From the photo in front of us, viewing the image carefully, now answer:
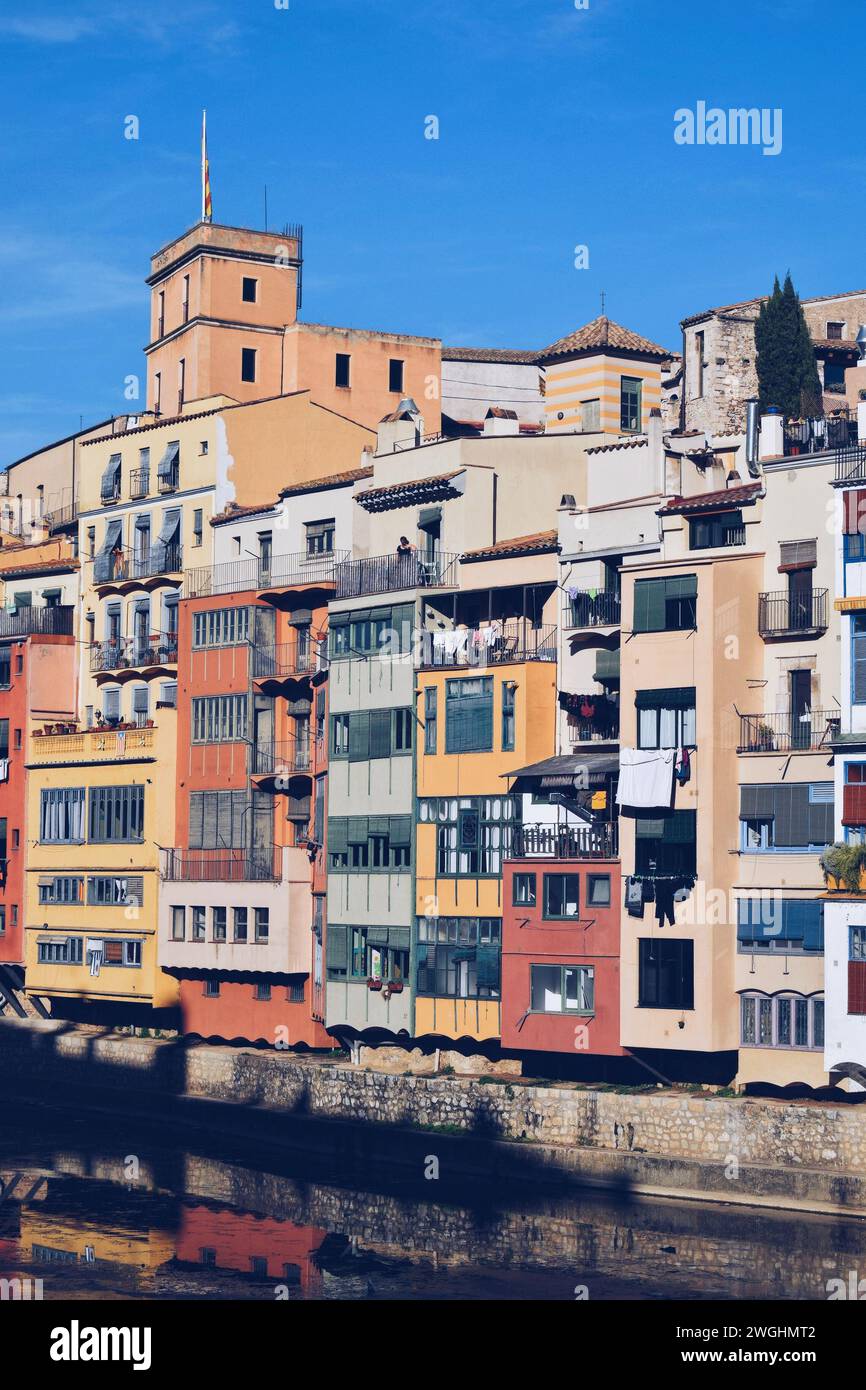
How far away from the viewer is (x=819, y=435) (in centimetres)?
7050

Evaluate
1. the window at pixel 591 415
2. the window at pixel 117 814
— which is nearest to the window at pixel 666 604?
the window at pixel 591 415

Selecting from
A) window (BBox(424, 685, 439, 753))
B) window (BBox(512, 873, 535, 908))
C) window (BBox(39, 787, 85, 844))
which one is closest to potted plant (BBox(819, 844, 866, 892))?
window (BBox(512, 873, 535, 908))

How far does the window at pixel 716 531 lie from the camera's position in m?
71.6

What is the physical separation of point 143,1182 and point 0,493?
5270 centimetres

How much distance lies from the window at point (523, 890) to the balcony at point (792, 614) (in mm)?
10595

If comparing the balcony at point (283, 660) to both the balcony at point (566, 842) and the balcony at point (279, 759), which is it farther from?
the balcony at point (566, 842)

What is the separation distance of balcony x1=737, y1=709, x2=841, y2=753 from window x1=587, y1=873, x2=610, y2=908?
5.93m

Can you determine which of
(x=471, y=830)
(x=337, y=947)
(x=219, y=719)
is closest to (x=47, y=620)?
(x=219, y=719)

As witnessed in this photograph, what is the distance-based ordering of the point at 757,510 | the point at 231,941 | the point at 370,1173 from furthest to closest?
the point at 231,941
the point at 370,1173
the point at 757,510

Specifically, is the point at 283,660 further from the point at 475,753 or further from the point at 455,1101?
the point at 455,1101

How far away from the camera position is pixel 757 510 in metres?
70.9
